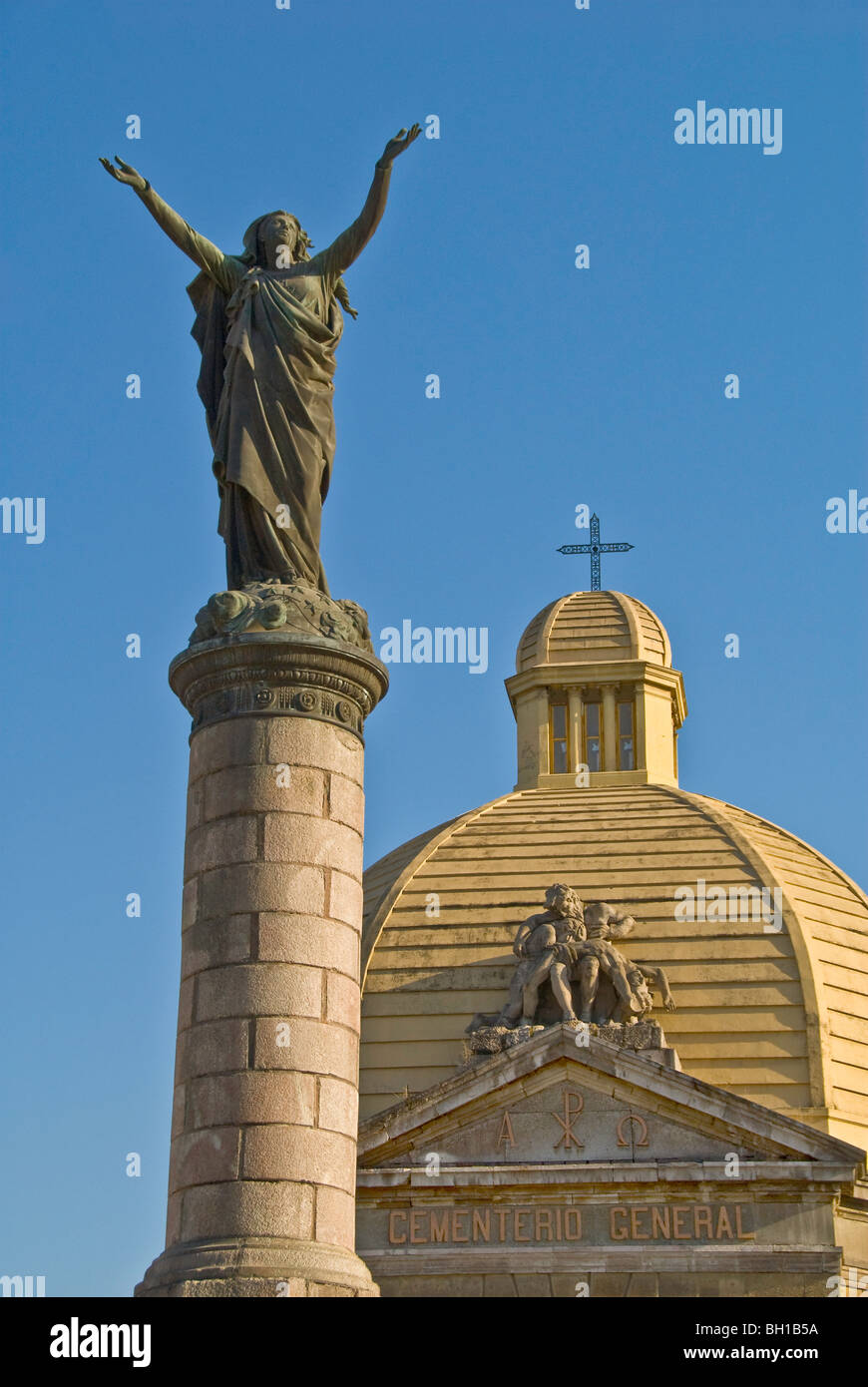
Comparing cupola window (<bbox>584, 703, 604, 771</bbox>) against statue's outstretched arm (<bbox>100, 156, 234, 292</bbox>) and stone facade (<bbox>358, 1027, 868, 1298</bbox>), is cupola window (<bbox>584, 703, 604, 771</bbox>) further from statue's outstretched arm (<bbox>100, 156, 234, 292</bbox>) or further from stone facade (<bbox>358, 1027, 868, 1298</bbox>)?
statue's outstretched arm (<bbox>100, 156, 234, 292</bbox>)

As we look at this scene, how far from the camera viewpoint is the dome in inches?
1674

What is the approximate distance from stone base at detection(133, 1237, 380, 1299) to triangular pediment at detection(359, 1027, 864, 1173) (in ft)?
65.2

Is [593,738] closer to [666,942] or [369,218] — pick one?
[666,942]

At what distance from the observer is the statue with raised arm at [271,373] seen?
20422 mm

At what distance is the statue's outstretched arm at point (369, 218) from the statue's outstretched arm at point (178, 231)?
942mm

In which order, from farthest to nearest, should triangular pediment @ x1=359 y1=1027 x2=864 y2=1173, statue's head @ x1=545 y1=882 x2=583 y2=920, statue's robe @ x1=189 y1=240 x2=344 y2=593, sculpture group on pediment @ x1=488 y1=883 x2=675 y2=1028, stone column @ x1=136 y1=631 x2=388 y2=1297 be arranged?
statue's head @ x1=545 y1=882 x2=583 y2=920 → sculpture group on pediment @ x1=488 y1=883 x2=675 y2=1028 → triangular pediment @ x1=359 y1=1027 x2=864 y2=1173 → statue's robe @ x1=189 y1=240 x2=344 y2=593 → stone column @ x1=136 y1=631 x2=388 y2=1297

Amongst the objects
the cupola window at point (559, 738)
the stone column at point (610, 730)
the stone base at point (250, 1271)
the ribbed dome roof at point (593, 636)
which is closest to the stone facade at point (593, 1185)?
the cupola window at point (559, 738)

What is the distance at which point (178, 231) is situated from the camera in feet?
68.9

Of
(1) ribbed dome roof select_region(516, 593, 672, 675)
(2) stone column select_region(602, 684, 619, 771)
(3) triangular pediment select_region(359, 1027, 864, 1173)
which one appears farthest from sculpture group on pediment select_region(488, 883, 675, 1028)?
(1) ribbed dome roof select_region(516, 593, 672, 675)

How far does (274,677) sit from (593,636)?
36416 millimetres

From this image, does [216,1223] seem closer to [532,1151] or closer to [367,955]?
[532,1151]

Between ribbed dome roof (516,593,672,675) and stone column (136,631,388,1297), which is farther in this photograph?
ribbed dome roof (516,593,672,675)

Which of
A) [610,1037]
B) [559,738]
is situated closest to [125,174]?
[610,1037]

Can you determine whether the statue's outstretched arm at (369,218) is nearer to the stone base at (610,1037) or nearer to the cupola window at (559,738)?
the stone base at (610,1037)
